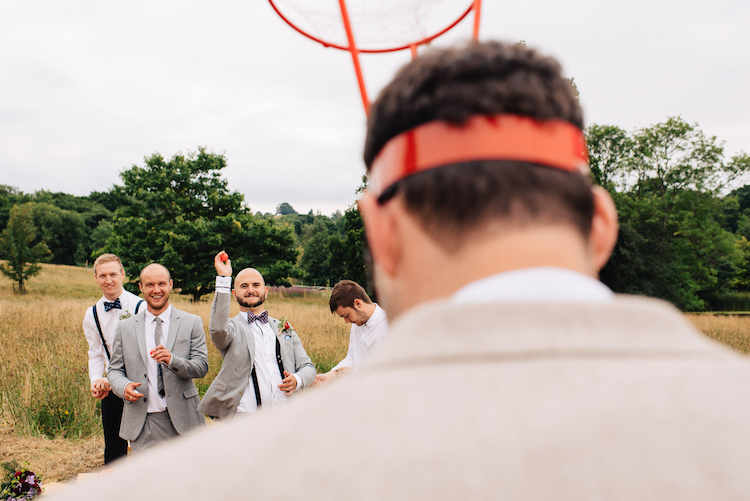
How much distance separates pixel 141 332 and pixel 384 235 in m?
4.21

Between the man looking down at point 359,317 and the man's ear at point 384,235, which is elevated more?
the man's ear at point 384,235

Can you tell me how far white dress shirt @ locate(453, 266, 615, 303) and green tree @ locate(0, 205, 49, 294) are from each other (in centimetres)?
3592

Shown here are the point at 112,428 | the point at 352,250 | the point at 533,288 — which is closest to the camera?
the point at 533,288

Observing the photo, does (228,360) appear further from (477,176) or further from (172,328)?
(477,176)

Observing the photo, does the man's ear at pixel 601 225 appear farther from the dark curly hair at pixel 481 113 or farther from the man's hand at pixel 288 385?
the man's hand at pixel 288 385

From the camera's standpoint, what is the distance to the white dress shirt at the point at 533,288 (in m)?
0.61

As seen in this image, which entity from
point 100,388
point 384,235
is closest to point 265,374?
point 100,388

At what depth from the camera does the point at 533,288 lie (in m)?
0.62

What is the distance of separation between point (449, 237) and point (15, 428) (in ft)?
23.3

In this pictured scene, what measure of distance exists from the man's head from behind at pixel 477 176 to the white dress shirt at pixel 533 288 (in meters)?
0.02

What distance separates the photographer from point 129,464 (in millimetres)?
562

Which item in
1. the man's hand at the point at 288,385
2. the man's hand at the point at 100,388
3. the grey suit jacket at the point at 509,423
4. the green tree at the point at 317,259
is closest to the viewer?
the grey suit jacket at the point at 509,423

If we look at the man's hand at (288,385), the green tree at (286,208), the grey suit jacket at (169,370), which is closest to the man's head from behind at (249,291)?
the grey suit jacket at (169,370)

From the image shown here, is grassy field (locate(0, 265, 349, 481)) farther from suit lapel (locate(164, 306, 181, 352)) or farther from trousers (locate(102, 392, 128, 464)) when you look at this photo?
suit lapel (locate(164, 306, 181, 352))
